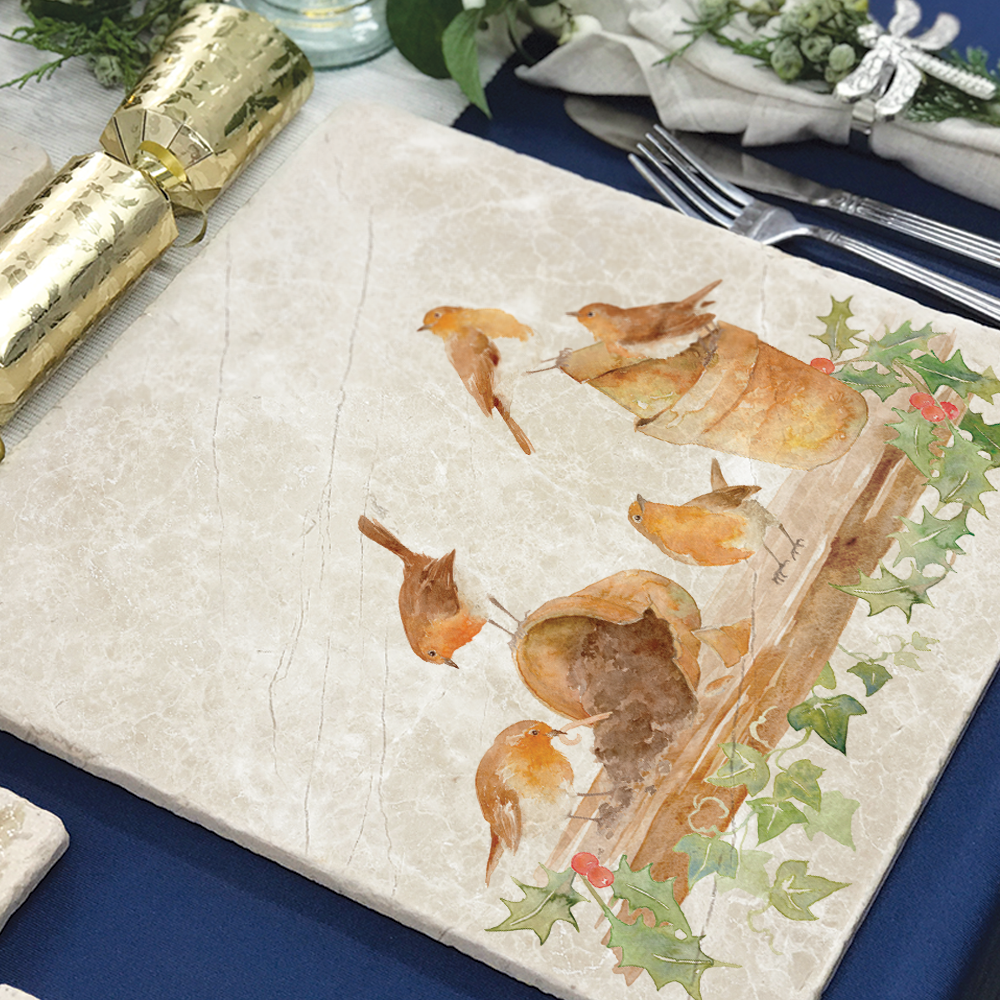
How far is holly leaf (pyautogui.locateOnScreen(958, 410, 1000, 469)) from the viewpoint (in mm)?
730

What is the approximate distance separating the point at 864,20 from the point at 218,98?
50cm

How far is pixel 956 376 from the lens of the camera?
0.76m

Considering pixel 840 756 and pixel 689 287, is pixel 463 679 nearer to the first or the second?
pixel 840 756

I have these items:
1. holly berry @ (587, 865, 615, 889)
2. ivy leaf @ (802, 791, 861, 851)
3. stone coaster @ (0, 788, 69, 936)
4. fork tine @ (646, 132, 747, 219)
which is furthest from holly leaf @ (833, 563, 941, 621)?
stone coaster @ (0, 788, 69, 936)

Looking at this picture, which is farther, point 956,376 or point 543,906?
point 956,376

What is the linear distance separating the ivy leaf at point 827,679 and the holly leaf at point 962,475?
14 cm

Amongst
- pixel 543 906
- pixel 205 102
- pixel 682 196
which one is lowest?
pixel 543 906

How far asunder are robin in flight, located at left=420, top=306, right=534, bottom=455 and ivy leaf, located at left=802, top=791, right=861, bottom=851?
29 centimetres

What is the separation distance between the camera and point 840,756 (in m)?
0.63

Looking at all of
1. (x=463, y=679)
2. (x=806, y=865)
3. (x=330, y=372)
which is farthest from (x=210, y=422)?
(x=806, y=865)

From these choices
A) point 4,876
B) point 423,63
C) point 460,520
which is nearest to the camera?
point 4,876

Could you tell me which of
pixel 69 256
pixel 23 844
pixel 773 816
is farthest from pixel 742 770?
pixel 69 256

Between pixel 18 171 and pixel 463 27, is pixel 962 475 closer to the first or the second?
pixel 463 27

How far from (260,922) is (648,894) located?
211mm
